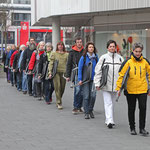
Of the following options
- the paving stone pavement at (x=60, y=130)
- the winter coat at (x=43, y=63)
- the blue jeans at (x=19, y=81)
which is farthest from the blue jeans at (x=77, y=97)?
the blue jeans at (x=19, y=81)

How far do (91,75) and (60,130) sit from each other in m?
1.89

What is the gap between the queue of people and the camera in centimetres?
784

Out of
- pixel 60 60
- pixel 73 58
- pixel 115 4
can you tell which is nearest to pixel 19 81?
pixel 115 4

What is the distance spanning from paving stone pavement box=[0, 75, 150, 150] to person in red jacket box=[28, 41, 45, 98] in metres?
1.66

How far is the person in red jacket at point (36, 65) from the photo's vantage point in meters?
13.8

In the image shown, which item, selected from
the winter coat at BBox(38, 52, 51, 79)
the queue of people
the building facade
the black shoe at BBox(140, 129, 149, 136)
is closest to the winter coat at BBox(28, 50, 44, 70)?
the queue of people

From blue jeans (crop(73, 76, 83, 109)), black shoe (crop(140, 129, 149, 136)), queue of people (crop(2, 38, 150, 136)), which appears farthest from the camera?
blue jeans (crop(73, 76, 83, 109))

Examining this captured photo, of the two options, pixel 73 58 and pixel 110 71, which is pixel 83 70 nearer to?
pixel 73 58

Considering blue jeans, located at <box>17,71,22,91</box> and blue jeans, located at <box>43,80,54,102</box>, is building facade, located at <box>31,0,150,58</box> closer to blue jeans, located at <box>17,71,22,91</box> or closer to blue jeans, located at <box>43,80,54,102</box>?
blue jeans, located at <box>17,71,22,91</box>

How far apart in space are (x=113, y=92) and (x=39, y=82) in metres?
5.31

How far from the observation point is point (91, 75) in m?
9.83

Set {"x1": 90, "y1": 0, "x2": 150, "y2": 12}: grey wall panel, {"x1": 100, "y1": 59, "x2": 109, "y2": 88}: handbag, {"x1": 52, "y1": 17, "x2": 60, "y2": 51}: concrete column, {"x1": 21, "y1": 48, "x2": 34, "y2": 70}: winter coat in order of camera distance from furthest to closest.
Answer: {"x1": 52, "y1": 17, "x2": 60, "y2": 51}: concrete column → {"x1": 90, "y1": 0, "x2": 150, "y2": 12}: grey wall panel → {"x1": 21, "y1": 48, "x2": 34, "y2": 70}: winter coat → {"x1": 100, "y1": 59, "x2": 109, "y2": 88}: handbag

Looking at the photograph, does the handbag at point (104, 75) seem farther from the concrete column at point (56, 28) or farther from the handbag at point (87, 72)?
the concrete column at point (56, 28)

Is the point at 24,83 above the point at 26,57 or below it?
below
